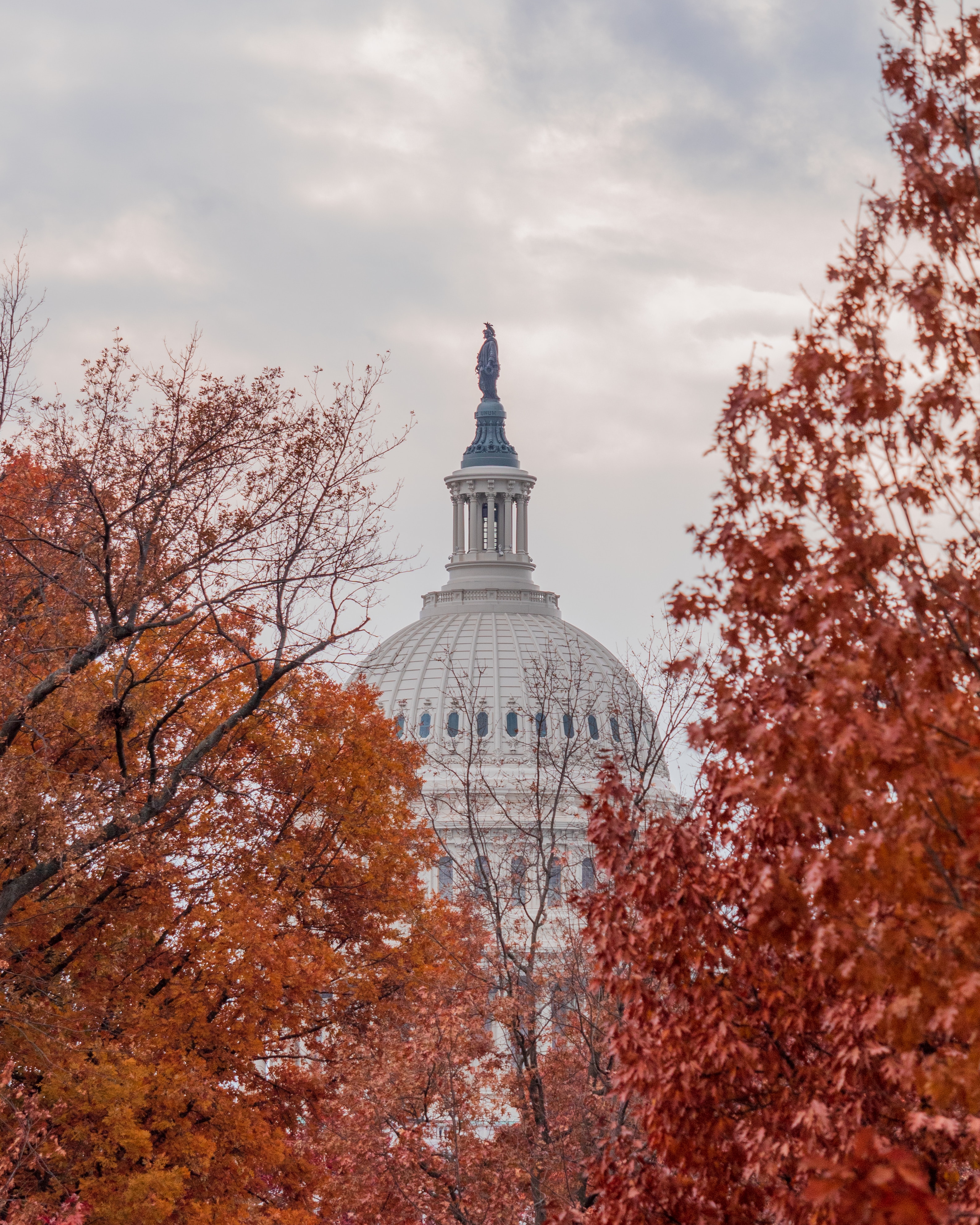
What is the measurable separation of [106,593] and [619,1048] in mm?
10037

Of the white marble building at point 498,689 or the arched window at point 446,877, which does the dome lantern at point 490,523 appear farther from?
the arched window at point 446,877

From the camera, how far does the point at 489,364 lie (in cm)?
16650

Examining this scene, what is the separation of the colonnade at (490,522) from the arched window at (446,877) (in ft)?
336

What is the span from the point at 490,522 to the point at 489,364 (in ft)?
74.0

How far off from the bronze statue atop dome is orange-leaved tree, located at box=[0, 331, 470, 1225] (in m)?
142

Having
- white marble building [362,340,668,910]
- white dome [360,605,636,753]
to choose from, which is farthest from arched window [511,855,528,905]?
white dome [360,605,636,753]

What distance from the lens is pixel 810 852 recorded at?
8.51 m

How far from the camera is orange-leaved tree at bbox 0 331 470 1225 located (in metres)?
18.1

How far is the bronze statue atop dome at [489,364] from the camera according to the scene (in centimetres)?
16625

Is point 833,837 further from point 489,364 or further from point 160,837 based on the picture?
point 489,364

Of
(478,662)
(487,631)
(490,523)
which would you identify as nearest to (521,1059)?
(478,662)

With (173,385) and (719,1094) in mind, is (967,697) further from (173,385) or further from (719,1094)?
(173,385)

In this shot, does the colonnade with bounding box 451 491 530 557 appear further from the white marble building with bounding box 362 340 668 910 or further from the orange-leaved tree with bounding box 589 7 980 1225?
the orange-leaved tree with bounding box 589 7 980 1225

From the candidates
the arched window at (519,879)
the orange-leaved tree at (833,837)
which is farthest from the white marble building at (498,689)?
the orange-leaved tree at (833,837)
